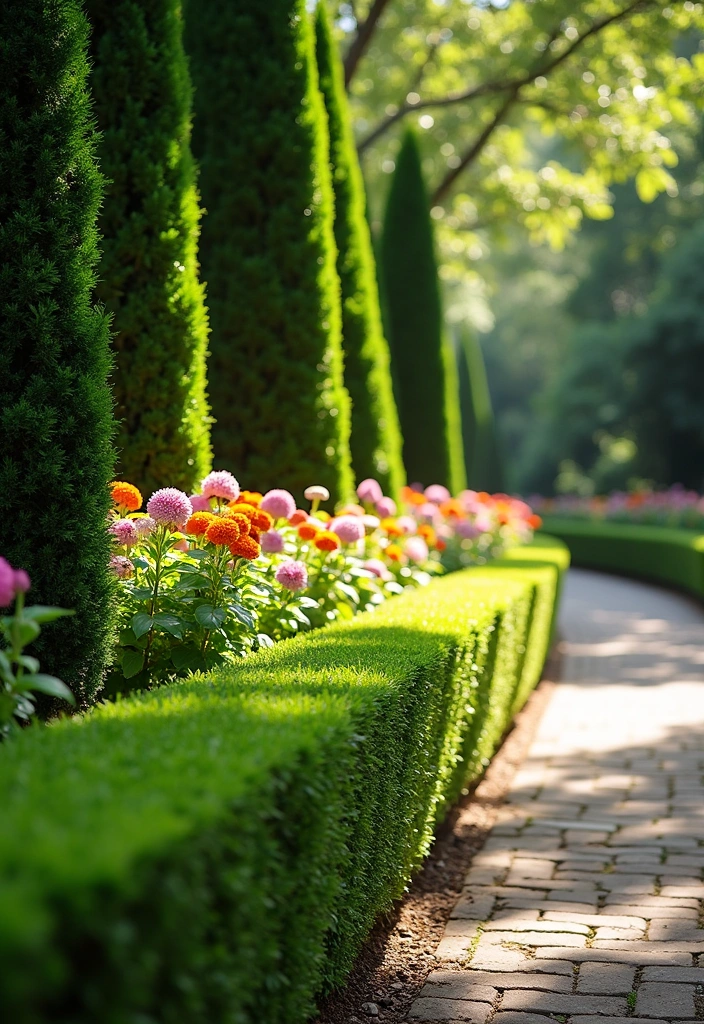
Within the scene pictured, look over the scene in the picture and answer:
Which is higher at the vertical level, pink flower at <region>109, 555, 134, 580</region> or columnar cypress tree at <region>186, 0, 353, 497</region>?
columnar cypress tree at <region>186, 0, 353, 497</region>

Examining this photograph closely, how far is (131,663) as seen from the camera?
3.92 meters

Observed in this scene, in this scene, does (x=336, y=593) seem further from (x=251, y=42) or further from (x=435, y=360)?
(x=435, y=360)

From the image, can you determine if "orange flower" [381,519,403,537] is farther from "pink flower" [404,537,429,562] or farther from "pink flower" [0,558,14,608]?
"pink flower" [0,558,14,608]

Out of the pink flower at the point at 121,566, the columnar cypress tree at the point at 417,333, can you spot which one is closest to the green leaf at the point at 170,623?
the pink flower at the point at 121,566

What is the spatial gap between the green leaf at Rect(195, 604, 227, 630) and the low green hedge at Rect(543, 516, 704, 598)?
36.1ft

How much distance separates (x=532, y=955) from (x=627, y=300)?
3664 centimetres

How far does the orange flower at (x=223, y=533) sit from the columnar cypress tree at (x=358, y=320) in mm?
5205

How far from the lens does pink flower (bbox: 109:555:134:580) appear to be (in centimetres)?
380

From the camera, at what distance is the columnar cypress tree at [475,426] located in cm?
2889

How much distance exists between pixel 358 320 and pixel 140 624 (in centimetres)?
560

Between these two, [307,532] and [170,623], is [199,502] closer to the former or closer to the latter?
[307,532]

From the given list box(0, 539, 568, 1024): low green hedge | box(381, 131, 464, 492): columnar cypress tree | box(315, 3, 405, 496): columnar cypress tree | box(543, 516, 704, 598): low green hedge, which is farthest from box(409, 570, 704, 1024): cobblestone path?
box(543, 516, 704, 598): low green hedge

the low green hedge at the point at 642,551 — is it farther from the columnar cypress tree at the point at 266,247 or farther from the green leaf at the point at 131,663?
the green leaf at the point at 131,663

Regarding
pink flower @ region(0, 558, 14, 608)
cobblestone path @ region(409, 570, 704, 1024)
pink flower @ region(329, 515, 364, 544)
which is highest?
pink flower @ region(0, 558, 14, 608)
